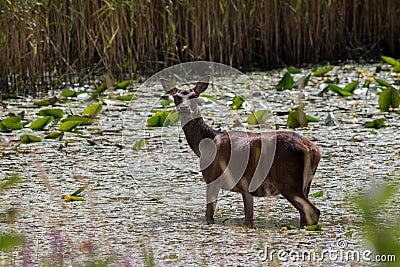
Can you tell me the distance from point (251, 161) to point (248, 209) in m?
0.22

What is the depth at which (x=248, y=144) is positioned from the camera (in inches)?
122

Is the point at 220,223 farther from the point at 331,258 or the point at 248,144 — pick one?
the point at 331,258

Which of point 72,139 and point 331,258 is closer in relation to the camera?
point 331,258

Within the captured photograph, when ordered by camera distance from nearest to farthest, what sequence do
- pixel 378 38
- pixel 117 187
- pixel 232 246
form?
pixel 232 246 → pixel 117 187 → pixel 378 38

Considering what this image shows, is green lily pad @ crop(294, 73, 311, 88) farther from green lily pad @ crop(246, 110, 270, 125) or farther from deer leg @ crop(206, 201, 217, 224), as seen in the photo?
deer leg @ crop(206, 201, 217, 224)

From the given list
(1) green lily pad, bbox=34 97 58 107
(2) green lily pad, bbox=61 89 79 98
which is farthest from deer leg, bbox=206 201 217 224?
(2) green lily pad, bbox=61 89 79 98

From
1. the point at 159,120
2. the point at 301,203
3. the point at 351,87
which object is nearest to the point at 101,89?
the point at 159,120

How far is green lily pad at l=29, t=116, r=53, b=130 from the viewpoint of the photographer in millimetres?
4934

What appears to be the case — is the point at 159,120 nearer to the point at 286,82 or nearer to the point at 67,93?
the point at 67,93

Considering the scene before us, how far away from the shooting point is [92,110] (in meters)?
5.25

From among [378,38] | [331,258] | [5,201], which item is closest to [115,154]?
[5,201]

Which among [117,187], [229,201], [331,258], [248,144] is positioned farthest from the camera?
[117,187]

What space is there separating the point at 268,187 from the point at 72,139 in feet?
6.98

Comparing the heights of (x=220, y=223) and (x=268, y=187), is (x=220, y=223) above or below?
below
